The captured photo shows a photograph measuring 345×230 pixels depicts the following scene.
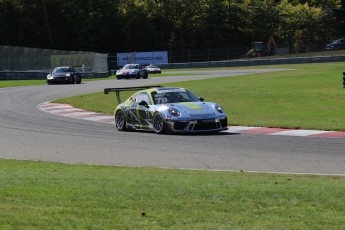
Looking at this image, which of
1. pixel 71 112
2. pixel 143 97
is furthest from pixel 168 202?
pixel 71 112

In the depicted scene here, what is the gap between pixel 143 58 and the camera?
88500mm

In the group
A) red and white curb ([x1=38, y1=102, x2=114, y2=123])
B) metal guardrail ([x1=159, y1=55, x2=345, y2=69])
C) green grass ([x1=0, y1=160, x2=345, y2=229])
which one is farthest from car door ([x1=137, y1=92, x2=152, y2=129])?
metal guardrail ([x1=159, y1=55, x2=345, y2=69])

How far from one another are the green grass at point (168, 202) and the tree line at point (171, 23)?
3450 inches

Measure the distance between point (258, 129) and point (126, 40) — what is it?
85.5 meters

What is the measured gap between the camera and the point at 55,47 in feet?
317

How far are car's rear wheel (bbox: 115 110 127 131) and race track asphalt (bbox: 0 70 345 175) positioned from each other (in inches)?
10.7

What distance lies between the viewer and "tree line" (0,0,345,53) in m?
98.7

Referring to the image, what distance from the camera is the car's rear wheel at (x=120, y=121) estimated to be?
784 inches

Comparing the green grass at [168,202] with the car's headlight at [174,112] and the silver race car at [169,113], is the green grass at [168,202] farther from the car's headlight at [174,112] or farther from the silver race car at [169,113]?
the car's headlight at [174,112]

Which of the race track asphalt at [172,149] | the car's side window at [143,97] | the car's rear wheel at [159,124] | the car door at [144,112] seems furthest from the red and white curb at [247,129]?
the car's side window at [143,97]

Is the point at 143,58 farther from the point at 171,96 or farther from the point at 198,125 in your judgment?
the point at 198,125

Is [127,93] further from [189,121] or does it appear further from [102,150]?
[102,150]

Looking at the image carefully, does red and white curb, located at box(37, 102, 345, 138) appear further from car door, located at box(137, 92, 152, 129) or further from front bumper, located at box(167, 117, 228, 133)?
car door, located at box(137, 92, 152, 129)

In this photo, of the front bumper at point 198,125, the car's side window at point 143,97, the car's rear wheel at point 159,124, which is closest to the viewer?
the front bumper at point 198,125
